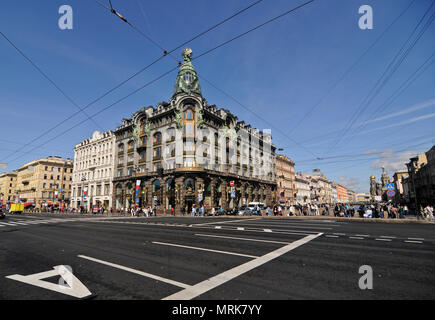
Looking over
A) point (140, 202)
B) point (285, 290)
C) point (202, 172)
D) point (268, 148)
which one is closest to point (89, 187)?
point (140, 202)

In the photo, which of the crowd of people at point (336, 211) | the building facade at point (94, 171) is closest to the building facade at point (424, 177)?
the crowd of people at point (336, 211)

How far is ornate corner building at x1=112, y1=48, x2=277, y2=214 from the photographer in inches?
1512

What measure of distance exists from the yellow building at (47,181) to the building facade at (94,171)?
17.0 m

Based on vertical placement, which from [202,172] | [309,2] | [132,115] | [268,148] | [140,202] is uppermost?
[132,115]

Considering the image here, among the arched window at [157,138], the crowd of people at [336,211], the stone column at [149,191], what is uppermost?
the arched window at [157,138]

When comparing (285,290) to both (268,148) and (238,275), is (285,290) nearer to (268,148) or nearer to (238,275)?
(238,275)

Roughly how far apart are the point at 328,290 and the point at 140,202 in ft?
143

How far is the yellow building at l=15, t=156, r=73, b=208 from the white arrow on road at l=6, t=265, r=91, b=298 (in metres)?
80.8

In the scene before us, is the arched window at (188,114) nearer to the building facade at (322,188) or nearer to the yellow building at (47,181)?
the yellow building at (47,181)

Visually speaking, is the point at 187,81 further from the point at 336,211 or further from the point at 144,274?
the point at 144,274

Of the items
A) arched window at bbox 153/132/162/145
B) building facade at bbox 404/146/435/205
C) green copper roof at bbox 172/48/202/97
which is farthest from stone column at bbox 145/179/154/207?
building facade at bbox 404/146/435/205

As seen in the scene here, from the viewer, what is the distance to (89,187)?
185 feet

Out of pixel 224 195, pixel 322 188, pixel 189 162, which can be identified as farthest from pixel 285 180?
pixel 322 188

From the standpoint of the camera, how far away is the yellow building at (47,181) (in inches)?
2857
